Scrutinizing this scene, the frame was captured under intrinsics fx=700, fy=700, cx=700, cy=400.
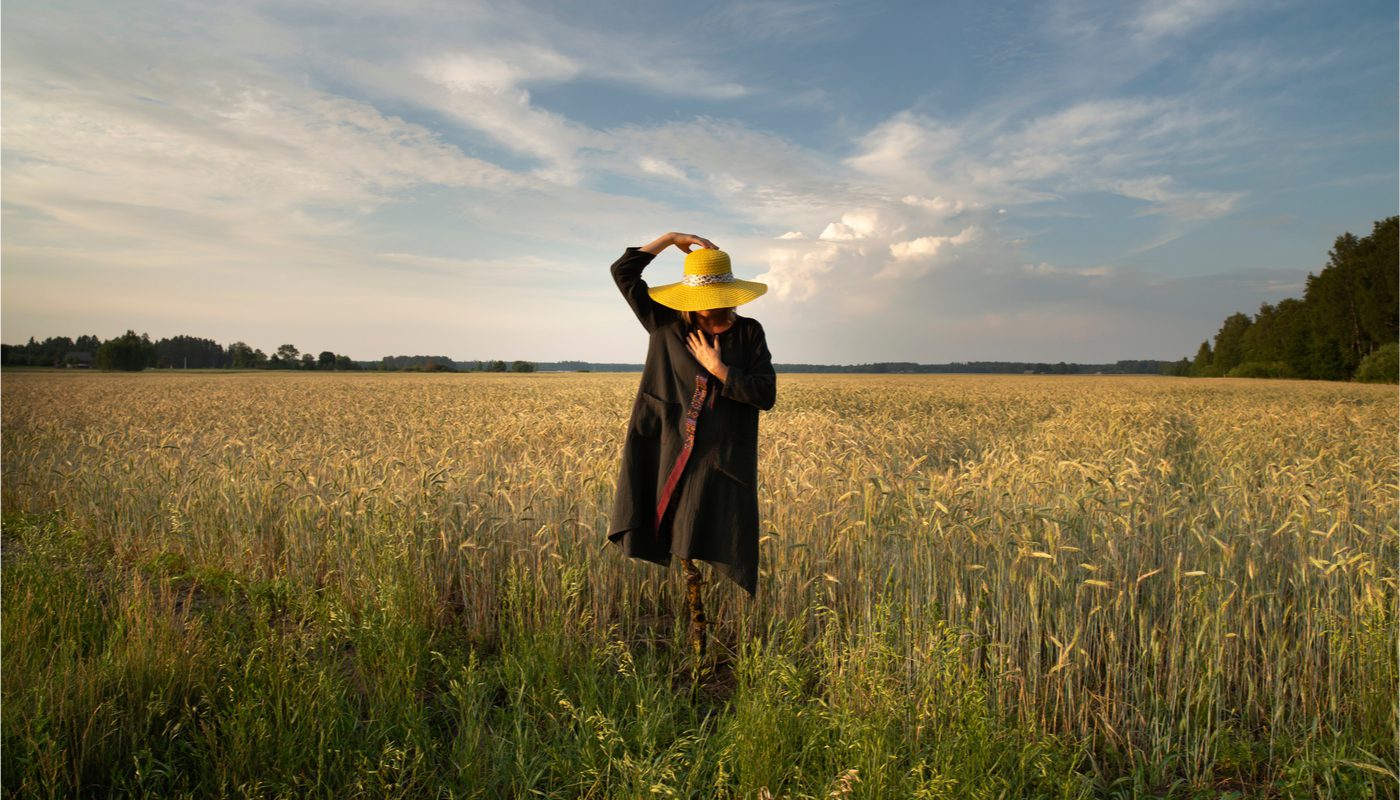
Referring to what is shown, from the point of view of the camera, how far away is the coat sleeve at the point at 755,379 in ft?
11.0

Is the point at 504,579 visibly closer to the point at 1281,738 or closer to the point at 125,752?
the point at 125,752

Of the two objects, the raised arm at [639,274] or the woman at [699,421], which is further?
the raised arm at [639,274]

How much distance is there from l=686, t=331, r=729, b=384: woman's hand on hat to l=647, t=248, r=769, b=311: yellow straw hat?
0.60ft

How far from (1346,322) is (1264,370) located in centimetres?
1197

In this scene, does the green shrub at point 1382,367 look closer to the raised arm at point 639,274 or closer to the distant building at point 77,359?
the raised arm at point 639,274

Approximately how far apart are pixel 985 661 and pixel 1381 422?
661 inches

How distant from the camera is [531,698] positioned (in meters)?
3.59

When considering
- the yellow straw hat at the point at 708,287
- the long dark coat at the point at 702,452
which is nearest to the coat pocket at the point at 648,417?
the long dark coat at the point at 702,452

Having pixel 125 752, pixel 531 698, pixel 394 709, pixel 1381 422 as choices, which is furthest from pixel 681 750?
pixel 1381 422

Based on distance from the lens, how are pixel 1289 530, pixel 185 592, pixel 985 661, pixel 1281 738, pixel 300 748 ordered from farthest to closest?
pixel 185 592 < pixel 1289 530 < pixel 985 661 < pixel 1281 738 < pixel 300 748

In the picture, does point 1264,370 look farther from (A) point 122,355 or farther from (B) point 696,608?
(A) point 122,355

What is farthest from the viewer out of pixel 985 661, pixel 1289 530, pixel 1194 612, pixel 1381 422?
pixel 1381 422

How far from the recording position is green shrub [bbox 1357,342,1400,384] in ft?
149

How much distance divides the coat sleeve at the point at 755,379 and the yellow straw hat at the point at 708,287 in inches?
10.4
